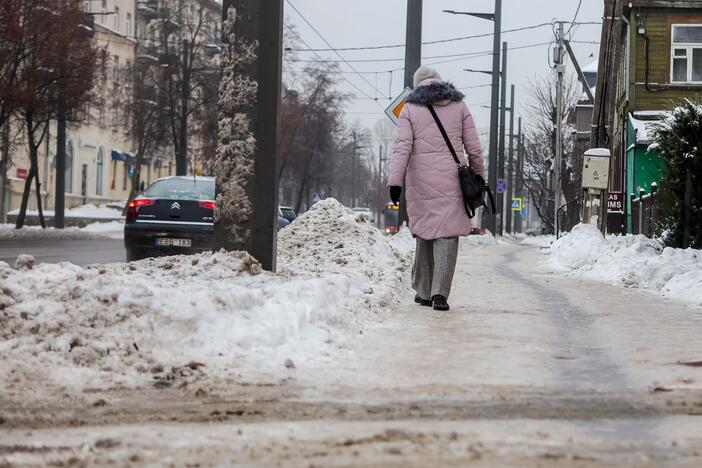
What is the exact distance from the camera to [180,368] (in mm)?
5574

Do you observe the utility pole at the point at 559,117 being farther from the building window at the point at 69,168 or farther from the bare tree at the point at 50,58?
the building window at the point at 69,168

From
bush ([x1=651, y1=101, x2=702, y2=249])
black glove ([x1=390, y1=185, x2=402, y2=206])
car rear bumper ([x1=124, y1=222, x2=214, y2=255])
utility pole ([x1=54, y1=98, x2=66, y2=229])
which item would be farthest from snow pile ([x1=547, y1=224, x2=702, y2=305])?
utility pole ([x1=54, y1=98, x2=66, y2=229])

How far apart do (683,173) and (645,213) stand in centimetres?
746

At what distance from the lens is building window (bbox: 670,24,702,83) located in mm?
30062

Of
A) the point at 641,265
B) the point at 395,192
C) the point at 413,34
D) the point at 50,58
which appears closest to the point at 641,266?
the point at 641,265

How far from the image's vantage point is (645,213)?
20953 mm

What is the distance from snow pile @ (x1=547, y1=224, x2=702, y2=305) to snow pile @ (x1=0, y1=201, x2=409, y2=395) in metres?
4.74

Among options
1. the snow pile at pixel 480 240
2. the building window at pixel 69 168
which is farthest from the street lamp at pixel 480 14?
the building window at pixel 69 168

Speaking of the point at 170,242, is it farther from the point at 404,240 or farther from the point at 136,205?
the point at 404,240

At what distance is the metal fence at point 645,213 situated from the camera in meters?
18.2

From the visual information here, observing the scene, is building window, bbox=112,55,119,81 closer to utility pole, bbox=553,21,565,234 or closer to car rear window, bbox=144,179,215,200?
utility pole, bbox=553,21,565,234

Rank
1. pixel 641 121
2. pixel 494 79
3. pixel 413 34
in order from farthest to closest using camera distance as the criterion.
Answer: pixel 494 79 < pixel 641 121 < pixel 413 34

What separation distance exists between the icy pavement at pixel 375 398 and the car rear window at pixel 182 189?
28.1 ft

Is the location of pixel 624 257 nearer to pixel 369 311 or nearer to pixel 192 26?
pixel 369 311
